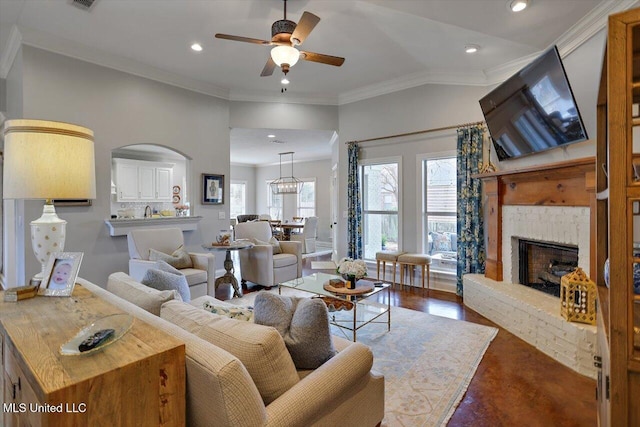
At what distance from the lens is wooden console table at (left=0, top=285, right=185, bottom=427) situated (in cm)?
84

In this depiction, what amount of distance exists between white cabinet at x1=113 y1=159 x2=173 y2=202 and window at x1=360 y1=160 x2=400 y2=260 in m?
5.63

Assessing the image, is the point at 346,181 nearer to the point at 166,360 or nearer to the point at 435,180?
the point at 435,180

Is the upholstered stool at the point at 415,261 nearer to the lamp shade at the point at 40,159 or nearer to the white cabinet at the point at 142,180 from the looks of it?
the lamp shade at the point at 40,159

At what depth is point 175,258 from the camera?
13.4ft

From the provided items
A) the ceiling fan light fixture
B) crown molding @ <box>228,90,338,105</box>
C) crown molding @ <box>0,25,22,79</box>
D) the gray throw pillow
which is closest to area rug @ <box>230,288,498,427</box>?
the gray throw pillow

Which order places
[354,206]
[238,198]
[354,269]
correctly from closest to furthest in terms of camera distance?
[354,269] → [354,206] → [238,198]

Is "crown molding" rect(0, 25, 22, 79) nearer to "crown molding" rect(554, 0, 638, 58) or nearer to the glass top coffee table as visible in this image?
the glass top coffee table

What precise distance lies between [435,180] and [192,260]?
3767 mm

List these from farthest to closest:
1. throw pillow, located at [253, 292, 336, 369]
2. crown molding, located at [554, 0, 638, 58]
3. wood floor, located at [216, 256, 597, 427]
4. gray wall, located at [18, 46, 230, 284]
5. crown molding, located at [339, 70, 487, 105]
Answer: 1. crown molding, located at [339, 70, 487, 105]
2. gray wall, located at [18, 46, 230, 284]
3. crown molding, located at [554, 0, 638, 58]
4. wood floor, located at [216, 256, 597, 427]
5. throw pillow, located at [253, 292, 336, 369]

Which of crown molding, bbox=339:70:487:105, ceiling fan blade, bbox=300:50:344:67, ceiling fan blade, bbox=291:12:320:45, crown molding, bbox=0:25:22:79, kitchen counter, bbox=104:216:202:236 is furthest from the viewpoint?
crown molding, bbox=339:70:487:105

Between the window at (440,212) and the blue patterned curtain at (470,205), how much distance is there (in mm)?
329

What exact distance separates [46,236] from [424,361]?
2.78 m

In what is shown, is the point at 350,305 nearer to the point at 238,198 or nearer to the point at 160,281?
the point at 160,281

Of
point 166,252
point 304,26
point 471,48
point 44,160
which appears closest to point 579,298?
point 471,48
